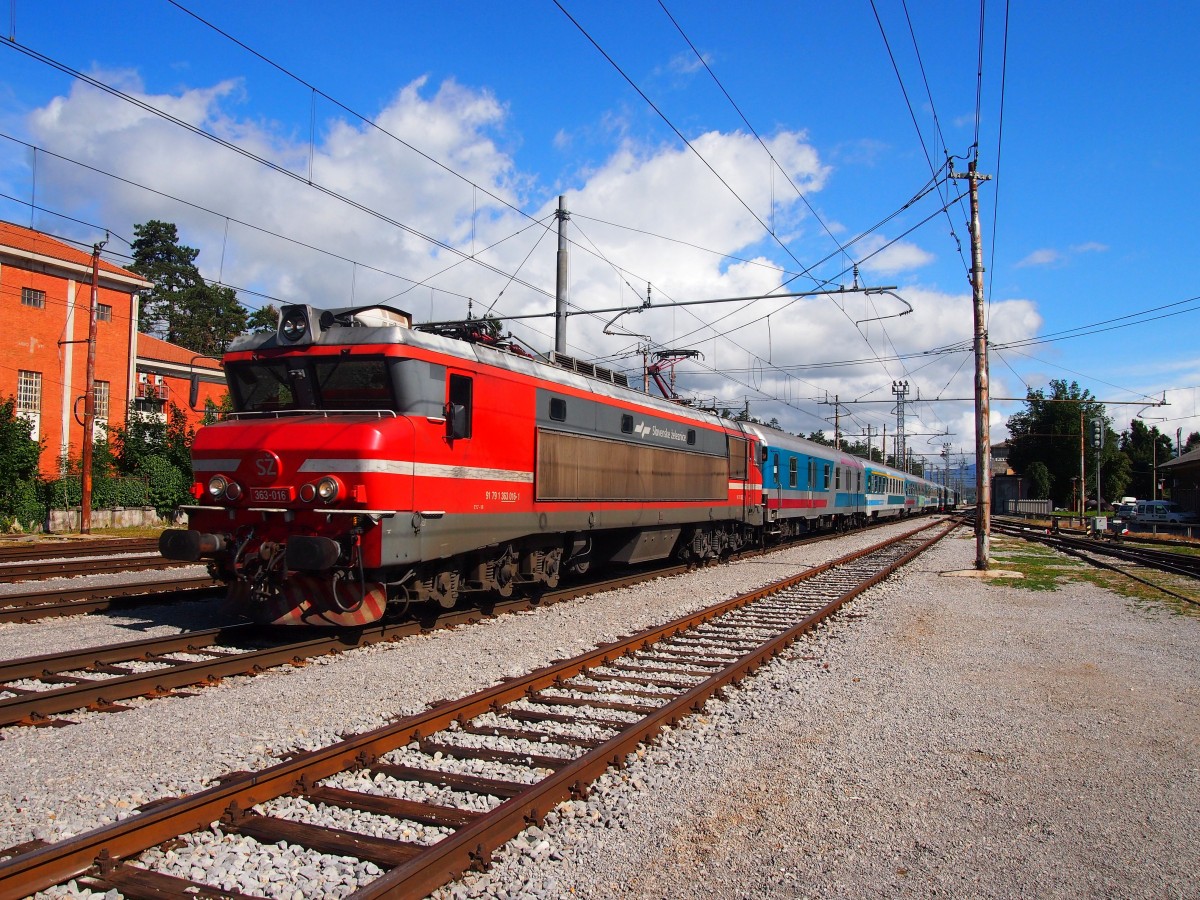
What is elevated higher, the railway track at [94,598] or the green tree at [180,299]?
the green tree at [180,299]

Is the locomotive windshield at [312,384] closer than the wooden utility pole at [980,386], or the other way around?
the locomotive windshield at [312,384]

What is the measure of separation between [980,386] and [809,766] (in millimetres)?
16073

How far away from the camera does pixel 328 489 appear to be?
317 inches

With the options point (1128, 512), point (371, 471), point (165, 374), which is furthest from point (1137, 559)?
point (165, 374)

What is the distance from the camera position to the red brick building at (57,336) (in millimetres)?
35312

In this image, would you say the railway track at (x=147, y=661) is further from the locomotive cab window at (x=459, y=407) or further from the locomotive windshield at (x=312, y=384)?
the locomotive windshield at (x=312, y=384)

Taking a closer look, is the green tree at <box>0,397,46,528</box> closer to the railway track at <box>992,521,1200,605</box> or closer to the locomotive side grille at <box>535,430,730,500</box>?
the locomotive side grille at <box>535,430,730,500</box>

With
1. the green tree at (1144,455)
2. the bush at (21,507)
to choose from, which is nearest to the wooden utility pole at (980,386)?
the bush at (21,507)

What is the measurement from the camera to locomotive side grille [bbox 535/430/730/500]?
11523 mm

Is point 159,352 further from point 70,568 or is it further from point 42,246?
point 70,568

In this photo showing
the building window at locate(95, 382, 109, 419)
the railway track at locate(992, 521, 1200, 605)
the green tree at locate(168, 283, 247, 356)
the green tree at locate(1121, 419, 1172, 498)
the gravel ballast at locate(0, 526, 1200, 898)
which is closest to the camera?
the gravel ballast at locate(0, 526, 1200, 898)

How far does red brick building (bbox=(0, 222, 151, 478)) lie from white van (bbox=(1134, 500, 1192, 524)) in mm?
56307

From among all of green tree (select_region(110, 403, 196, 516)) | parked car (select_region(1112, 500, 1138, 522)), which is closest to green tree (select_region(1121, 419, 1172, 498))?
parked car (select_region(1112, 500, 1138, 522))

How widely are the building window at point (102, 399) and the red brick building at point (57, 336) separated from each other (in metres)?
0.05
